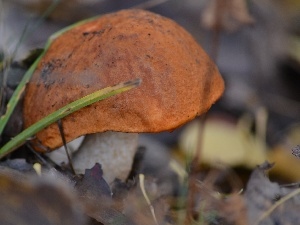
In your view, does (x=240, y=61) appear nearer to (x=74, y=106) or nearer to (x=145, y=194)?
(x=145, y=194)

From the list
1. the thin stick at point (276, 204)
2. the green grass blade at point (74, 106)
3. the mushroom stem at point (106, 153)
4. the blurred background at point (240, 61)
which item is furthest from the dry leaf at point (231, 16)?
the green grass blade at point (74, 106)

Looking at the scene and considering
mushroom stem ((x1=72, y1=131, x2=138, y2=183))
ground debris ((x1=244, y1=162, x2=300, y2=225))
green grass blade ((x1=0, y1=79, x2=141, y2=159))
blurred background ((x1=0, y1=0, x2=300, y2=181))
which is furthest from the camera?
blurred background ((x1=0, y1=0, x2=300, y2=181))

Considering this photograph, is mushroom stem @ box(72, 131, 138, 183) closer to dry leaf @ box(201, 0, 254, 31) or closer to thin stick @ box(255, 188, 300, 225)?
thin stick @ box(255, 188, 300, 225)

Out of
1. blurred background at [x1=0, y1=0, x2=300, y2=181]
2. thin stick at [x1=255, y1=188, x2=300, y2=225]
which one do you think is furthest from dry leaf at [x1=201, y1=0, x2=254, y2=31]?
thin stick at [x1=255, y1=188, x2=300, y2=225]

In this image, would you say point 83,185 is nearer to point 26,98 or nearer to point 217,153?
point 26,98

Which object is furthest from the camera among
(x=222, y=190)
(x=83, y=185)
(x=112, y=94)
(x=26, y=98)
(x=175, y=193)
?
(x=222, y=190)

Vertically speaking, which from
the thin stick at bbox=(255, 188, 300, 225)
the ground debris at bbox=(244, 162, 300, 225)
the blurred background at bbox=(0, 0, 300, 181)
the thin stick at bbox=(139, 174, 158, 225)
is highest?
the thin stick at bbox=(139, 174, 158, 225)

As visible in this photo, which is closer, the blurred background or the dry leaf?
the blurred background

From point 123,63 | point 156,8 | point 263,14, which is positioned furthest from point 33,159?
point 263,14
